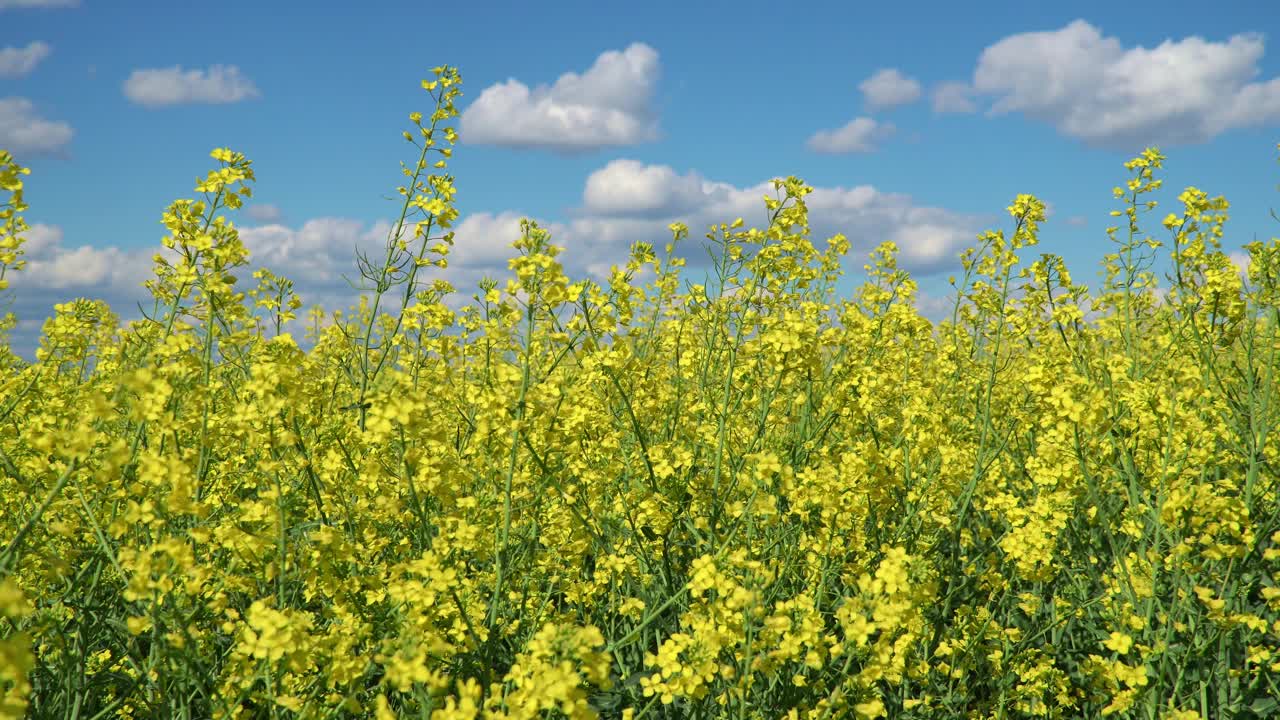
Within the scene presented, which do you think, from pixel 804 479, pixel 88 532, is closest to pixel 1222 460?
pixel 804 479

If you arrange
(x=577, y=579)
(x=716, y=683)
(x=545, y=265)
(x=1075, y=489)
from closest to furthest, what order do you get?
(x=716, y=683) < (x=545, y=265) < (x=577, y=579) < (x=1075, y=489)

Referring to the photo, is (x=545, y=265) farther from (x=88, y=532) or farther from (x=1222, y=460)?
(x=1222, y=460)

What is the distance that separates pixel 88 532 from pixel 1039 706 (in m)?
4.00

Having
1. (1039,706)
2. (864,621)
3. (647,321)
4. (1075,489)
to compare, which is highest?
(647,321)

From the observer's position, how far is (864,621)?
2.56 m

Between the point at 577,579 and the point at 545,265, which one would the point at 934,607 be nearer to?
the point at 577,579

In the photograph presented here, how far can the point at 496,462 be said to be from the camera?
153 inches

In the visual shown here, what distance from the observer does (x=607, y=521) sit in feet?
14.1

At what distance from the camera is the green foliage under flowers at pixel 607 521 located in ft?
8.64

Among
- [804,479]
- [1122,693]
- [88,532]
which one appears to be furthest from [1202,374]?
[88,532]

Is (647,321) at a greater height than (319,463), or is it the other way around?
(647,321)

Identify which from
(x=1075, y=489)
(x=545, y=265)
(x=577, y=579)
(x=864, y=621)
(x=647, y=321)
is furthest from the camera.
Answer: (x=647, y=321)

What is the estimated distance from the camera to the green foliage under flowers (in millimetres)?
2633

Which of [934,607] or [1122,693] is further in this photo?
[934,607]
